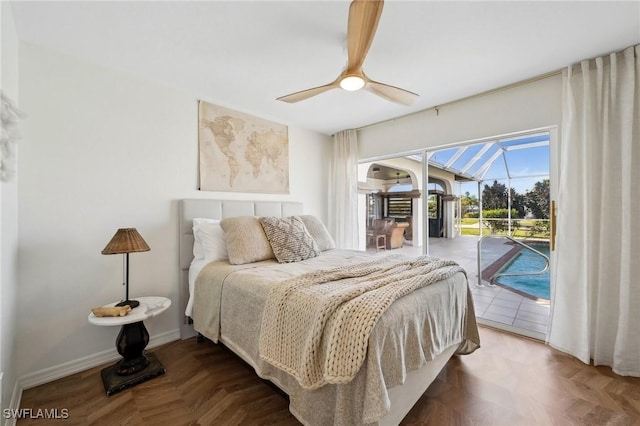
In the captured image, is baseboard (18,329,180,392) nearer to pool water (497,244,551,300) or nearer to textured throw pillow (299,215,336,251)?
textured throw pillow (299,215,336,251)

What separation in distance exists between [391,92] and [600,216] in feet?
6.35

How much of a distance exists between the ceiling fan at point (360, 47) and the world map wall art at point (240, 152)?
3.58 ft

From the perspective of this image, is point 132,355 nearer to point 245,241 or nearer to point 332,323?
point 245,241

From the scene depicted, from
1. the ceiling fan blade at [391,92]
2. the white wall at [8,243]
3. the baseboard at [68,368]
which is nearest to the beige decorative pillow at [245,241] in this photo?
the baseboard at [68,368]

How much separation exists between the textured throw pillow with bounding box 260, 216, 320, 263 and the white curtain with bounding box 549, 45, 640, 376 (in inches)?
87.1

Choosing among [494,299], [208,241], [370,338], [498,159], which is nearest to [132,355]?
[208,241]

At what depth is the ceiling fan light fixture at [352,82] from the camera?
177 cm

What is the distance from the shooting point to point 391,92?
6.82 feet

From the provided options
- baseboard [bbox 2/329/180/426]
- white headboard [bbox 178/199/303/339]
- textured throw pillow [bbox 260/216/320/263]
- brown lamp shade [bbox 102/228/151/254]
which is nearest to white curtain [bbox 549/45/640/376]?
textured throw pillow [bbox 260/216/320/263]

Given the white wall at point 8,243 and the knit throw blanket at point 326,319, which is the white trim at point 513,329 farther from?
the white wall at point 8,243

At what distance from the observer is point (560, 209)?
2.28 meters

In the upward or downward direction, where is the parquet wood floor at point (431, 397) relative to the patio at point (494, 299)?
downward

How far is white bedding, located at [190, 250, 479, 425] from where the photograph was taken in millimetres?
1156

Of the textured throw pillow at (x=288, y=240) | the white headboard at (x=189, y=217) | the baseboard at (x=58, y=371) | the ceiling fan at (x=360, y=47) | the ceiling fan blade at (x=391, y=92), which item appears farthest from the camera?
the white headboard at (x=189, y=217)
